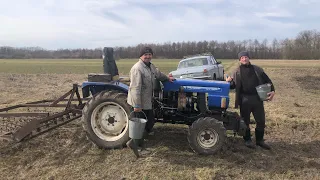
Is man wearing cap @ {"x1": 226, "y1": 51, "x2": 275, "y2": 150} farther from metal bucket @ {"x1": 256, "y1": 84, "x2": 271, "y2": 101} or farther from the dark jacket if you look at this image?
metal bucket @ {"x1": 256, "y1": 84, "x2": 271, "y2": 101}

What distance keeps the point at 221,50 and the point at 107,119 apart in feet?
337

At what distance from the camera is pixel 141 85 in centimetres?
492

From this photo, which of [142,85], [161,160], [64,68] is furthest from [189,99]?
[64,68]

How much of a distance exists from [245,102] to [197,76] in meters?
8.90

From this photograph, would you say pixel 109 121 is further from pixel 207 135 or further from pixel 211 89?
pixel 211 89

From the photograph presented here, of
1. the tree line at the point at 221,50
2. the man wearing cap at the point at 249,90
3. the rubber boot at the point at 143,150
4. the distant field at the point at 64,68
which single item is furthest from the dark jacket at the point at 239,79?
the tree line at the point at 221,50

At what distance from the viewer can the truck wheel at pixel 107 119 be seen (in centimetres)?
531

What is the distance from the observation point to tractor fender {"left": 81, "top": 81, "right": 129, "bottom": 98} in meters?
5.61

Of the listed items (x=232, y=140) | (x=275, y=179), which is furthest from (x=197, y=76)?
(x=275, y=179)

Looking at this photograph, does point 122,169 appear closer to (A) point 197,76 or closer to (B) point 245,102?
(B) point 245,102

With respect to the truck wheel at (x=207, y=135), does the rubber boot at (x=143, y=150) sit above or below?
below

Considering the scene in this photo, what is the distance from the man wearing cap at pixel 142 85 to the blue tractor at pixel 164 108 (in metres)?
0.31

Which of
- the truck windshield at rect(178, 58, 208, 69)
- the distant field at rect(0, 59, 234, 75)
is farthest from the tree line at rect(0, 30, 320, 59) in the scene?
the truck windshield at rect(178, 58, 208, 69)

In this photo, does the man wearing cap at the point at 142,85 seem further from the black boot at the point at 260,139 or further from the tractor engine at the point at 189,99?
the black boot at the point at 260,139
